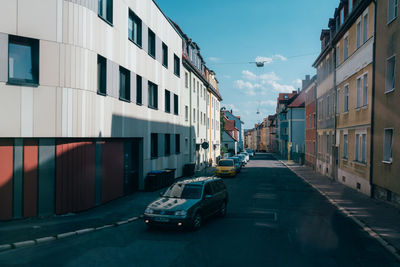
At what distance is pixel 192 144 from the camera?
103ft

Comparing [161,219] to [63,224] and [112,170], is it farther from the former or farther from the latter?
[112,170]

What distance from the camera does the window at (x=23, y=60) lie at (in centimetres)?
1125

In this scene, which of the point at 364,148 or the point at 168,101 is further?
the point at 168,101

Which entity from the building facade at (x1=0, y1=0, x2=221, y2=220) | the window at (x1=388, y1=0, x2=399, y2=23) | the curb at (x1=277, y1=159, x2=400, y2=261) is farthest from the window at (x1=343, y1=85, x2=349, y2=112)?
the building facade at (x1=0, y1=0, x2=221, y2=220)

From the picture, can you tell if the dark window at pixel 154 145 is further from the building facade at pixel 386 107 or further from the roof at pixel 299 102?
the roof at pixel 299 102

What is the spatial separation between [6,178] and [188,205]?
6.15 meters

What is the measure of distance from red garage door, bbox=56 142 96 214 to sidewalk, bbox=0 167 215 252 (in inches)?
14.7

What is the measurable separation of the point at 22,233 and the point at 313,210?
10.9 metres

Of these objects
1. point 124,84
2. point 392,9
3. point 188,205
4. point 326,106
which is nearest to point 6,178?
point 188,205

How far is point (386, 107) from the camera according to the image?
15320mm

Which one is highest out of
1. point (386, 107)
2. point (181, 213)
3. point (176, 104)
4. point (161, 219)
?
point (176, 104)

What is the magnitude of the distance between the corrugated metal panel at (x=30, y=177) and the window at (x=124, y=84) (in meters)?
5.59

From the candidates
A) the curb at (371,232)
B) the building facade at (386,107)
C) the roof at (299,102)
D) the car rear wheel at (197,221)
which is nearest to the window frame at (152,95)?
the car rear wheel at (197,221)

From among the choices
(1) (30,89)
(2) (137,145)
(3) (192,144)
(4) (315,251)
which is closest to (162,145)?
(2) (137,145)
